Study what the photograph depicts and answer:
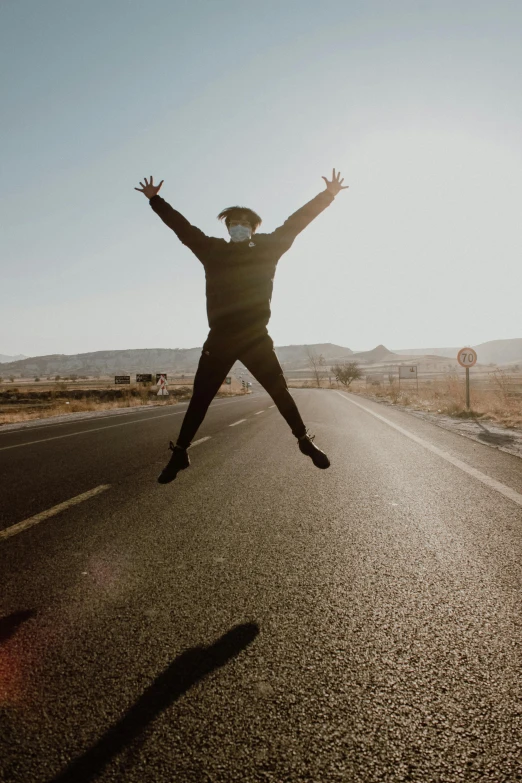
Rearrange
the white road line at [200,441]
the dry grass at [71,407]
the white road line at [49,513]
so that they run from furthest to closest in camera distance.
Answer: the dry grass at [71,407], the white road line at [200,441], the white road line at [49,513]

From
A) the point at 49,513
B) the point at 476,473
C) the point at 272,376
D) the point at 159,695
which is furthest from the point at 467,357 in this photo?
the point at 159,695

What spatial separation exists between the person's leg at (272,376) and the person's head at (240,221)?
0.78 meters

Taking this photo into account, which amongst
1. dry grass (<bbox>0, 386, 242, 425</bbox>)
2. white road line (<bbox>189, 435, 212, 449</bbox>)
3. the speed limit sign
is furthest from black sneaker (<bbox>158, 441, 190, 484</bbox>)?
dry grass (<bbox>0, 386, 242, 425</bbox>)

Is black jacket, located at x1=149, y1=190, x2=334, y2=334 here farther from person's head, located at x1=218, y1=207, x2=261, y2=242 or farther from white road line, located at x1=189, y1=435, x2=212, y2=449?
white road line, located at x1=189, y1=435, x2=212, y2=449

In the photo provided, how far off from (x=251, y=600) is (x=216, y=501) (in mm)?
2133

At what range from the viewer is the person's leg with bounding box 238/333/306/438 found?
3766mm

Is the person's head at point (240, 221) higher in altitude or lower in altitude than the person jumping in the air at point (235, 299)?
higher

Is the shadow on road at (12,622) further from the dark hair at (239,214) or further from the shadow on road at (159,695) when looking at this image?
the dark hair at (239,214)

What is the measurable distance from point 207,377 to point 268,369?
470mm

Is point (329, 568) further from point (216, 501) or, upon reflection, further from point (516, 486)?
point (516, 486)

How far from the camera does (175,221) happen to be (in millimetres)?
3848

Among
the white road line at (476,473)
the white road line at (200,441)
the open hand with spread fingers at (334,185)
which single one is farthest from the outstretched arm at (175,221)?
the white road line at (200,441)

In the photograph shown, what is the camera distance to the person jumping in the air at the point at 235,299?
3.64m

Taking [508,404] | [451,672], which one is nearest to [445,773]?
[451,672]
